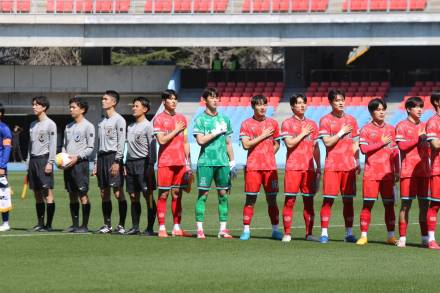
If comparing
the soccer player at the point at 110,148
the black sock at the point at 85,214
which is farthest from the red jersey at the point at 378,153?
the black sock at the point at 85,214

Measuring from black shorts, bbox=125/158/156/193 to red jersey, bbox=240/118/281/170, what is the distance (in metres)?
1.43

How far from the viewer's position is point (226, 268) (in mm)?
12961

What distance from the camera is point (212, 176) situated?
16500mm

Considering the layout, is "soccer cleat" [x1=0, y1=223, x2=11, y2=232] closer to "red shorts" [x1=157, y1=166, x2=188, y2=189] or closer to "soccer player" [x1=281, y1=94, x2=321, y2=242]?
"red shorts" [x1=157, y1=166, x2=188, y2=189]

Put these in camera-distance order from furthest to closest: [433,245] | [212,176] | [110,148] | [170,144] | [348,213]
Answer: [110,148]
[170,144]
[212,176]
[348,213]
[433,245]

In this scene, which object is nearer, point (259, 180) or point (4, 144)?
point (259, 180)

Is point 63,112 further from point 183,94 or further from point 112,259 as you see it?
point 112,259

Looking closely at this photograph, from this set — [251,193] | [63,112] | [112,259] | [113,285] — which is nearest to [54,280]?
[113,285]

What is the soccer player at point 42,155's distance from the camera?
1730cm

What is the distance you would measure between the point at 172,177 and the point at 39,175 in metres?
2.09

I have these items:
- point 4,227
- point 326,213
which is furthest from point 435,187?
point 4,227

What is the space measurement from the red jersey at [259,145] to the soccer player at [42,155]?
2967mm

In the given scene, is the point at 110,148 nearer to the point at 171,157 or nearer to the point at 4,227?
the point at 171,157

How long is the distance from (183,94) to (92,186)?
2241 centimetres
